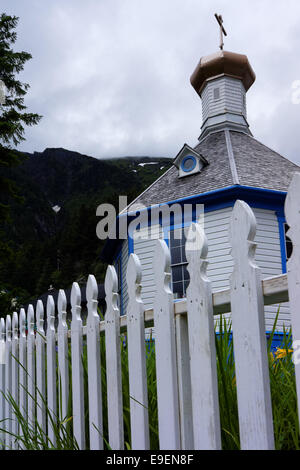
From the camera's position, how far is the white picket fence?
1.81 meters

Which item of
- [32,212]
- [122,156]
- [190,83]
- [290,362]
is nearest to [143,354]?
[290,362]

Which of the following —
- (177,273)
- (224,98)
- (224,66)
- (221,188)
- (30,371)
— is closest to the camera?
(30,371)

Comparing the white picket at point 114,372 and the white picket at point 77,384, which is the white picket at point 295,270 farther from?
the white picket at point 77,384

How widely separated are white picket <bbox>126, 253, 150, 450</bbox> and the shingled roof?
9796 millimetres

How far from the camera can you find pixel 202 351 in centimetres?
204

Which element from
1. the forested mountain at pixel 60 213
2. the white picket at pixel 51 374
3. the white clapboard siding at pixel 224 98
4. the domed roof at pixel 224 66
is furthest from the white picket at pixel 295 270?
the domed roof at pixel 224 66

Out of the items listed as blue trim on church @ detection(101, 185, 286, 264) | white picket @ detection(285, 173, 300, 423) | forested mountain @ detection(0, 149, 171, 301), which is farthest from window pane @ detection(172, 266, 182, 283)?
white picket @ detection(285, 173, 300, 423)

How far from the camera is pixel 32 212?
107 m

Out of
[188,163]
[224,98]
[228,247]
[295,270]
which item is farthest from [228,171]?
[295,270]

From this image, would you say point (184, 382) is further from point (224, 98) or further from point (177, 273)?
point (224, 98)

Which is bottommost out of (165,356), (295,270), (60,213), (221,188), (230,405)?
(230,405)

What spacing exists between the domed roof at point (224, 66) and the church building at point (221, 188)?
33 millimetres

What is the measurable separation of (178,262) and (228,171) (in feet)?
8.58

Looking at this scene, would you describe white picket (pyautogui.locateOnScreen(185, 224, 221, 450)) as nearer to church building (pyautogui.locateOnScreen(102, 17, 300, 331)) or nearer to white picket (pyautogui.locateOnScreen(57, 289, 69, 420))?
white picket (pyautogui.locateOnScreen(57, 289, 69, 420))
